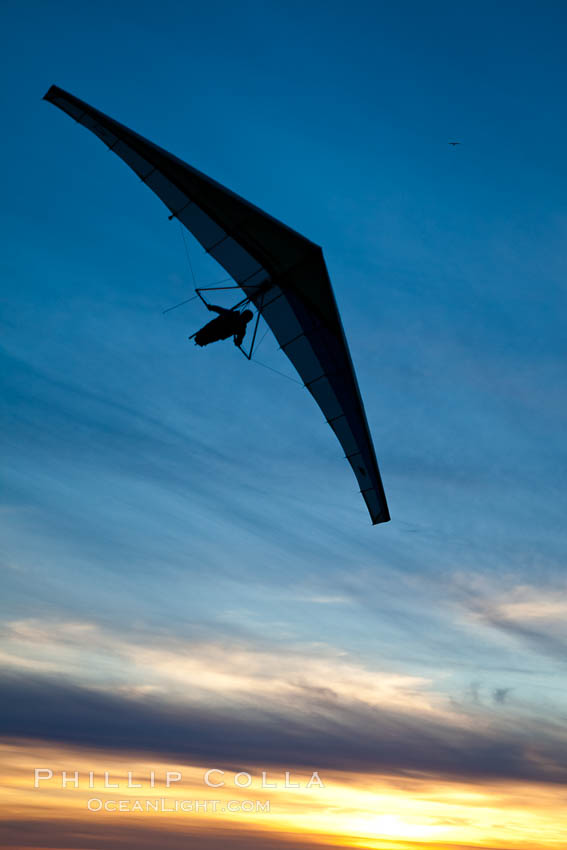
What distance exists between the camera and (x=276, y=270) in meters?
27.5

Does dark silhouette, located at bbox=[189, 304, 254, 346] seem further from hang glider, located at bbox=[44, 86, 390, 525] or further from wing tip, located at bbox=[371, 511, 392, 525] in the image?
wing tip, located at bbox=[371, 511, 392, 525]

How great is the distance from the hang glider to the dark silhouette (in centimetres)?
306

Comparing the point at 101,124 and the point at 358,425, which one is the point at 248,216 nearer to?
the point at 101,124

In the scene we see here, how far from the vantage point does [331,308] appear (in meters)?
27.0

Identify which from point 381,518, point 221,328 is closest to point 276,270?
point 221,328

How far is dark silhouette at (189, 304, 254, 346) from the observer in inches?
990

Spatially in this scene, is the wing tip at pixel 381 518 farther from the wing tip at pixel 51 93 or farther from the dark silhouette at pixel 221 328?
the wing tip at pixel 51 93

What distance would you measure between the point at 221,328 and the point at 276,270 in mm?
3801

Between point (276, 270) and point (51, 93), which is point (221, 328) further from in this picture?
point (51, 93)

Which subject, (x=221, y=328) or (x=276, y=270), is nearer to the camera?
(x=221, y=328)

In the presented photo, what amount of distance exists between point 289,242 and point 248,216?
5.91ft

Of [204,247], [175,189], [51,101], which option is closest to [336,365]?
[204,247]

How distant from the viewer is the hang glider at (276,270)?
26375 mm

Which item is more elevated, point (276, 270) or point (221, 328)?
point (276, 270)
